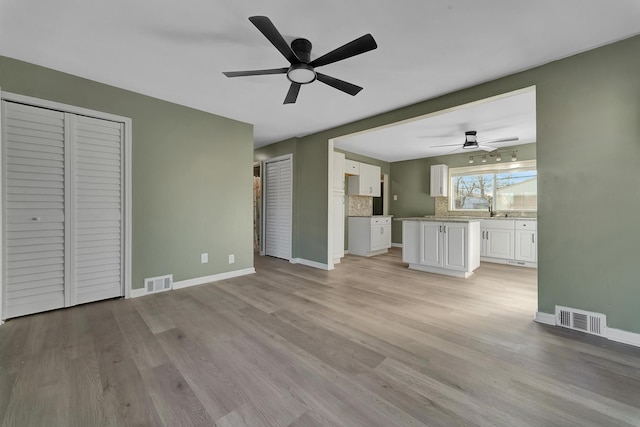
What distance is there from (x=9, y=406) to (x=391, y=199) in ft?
23.2

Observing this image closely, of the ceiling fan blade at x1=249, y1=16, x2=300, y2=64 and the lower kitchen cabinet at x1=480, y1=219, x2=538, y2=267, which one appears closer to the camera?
the ceiling fan blade at x1=249, y1=16, x2=300, y2=64

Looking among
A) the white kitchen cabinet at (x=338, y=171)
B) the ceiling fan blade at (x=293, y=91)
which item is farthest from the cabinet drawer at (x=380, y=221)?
the ceiling fan blade at (x=293, y=91)

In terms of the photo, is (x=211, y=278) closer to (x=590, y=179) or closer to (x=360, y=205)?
(x=360, y=205)

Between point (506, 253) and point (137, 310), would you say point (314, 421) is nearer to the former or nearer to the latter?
point (137, 310)

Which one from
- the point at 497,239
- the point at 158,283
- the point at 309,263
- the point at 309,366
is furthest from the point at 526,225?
the point at 158,283

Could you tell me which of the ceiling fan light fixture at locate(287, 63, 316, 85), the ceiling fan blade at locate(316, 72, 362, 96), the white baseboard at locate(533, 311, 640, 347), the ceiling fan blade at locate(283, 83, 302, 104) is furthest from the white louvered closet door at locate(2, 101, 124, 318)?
the white baseboard at locate(533, 311, 640, 347)

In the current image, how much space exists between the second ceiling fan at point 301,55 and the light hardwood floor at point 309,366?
2150mm

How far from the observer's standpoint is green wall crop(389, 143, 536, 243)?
6.19 metres

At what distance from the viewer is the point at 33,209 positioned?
2428 millimetres

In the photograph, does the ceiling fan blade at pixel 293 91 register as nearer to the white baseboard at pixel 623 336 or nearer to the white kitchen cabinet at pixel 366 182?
the white baseboard at pixel 623 336

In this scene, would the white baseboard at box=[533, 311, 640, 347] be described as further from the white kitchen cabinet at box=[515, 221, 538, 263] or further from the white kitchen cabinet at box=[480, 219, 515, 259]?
the white kitchen cabinet at box=[480, 219, 515, 259]

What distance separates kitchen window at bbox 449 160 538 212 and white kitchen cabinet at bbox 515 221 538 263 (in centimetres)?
77

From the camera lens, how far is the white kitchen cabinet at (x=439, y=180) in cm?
598

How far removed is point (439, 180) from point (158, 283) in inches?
233
